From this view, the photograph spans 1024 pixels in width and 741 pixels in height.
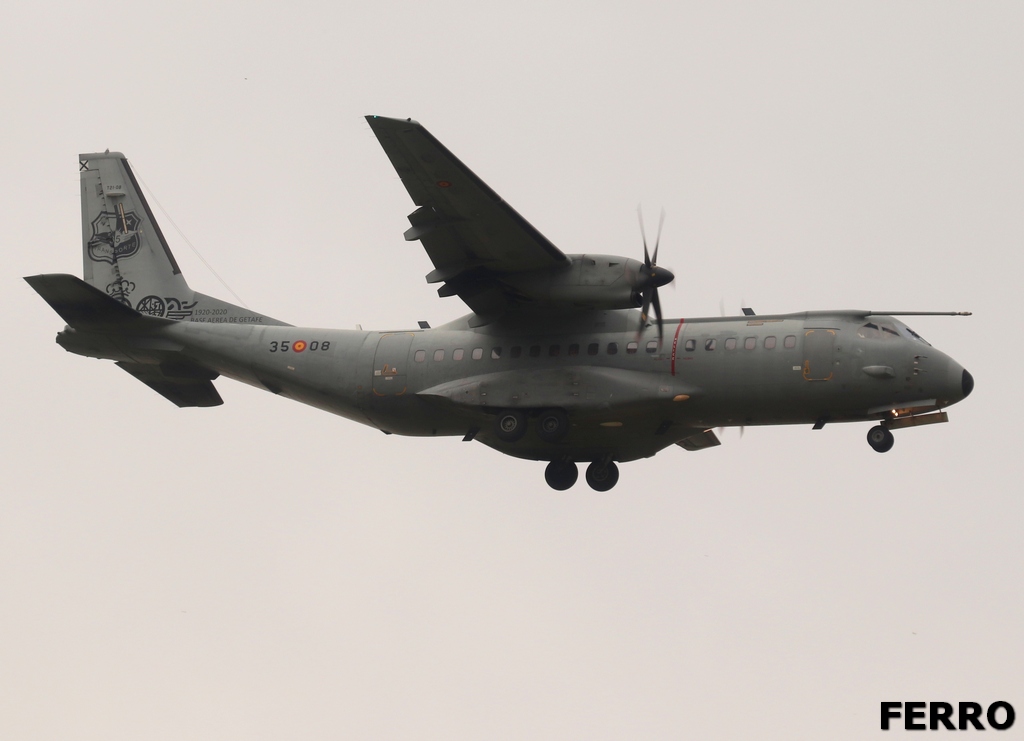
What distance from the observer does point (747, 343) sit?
26.3 meters

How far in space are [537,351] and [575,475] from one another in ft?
10.9

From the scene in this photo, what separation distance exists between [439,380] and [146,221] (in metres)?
9.38

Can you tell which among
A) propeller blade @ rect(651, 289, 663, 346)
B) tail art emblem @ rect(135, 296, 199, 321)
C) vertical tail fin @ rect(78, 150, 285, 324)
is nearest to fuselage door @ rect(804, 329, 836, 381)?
propeller blade @ rect(651, 289, 663, 346)

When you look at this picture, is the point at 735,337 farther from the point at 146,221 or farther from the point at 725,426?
the point at 146,221

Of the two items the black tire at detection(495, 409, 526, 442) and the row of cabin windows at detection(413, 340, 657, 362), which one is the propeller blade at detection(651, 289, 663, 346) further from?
the black tire at detection(495, 409, 526, 442)

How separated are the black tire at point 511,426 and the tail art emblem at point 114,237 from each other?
1090cm

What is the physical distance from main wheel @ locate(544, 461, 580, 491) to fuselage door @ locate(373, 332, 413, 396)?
3.65 m

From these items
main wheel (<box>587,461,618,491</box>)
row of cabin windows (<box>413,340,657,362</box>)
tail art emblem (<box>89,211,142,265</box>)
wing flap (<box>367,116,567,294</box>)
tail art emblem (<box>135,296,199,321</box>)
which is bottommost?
main wheel (<box>587,461,618,491</box>)

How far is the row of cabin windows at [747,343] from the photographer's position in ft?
85.4

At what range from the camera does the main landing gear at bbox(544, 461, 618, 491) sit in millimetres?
29344

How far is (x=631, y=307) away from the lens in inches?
1041

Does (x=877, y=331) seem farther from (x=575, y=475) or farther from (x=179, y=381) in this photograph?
(x=179, y=381)

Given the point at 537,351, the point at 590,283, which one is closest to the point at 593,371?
the point at 537,351

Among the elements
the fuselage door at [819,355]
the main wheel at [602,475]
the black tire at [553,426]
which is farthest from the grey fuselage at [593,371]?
the main wheel at [602,475]
